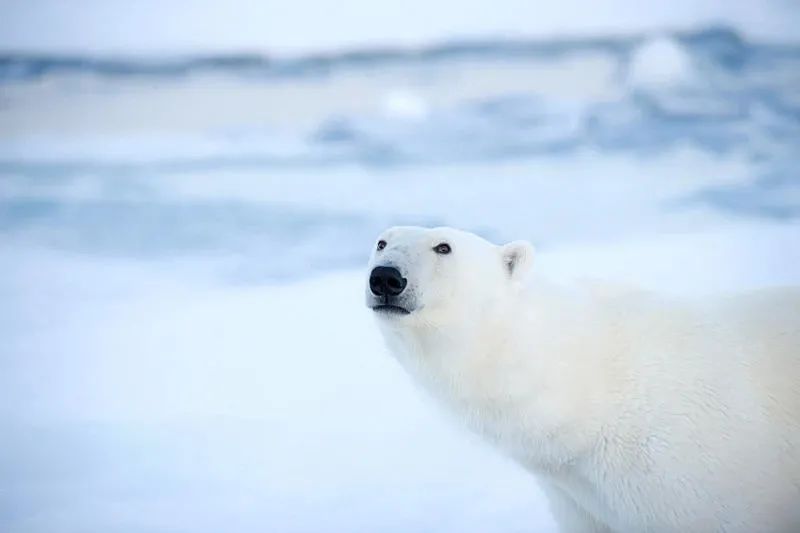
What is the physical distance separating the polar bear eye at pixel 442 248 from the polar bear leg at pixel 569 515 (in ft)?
3.51

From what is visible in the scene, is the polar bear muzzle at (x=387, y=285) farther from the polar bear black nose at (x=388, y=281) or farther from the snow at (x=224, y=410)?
the snow at (x=224, y=410)

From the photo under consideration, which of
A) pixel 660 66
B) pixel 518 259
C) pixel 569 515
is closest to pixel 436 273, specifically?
pixel 518 259

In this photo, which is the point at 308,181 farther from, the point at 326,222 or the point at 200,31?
the point at 200,31

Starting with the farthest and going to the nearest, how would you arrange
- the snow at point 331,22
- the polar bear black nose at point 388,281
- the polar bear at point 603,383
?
the snow at point 331,22, the polar bear at point 603,383, the polar bear black nose at point 388,281

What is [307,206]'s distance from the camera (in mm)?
4648

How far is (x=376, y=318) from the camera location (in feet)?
10.1

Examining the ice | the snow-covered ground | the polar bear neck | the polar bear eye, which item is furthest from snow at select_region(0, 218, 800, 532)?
the polar bear eye

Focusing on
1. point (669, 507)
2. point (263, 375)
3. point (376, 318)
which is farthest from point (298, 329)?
point (669, 507)

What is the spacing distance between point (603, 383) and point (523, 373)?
1.03ft

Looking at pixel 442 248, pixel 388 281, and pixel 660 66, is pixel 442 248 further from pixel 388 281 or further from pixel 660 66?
pixel 660 66

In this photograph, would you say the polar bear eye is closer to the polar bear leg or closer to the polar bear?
the polar bear

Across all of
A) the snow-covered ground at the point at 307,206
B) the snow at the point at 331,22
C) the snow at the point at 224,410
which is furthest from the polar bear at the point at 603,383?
the snow at the point at 331,22

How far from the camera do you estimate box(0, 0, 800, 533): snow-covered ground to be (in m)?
4.13

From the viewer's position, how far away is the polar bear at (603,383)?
A: 3.07m
